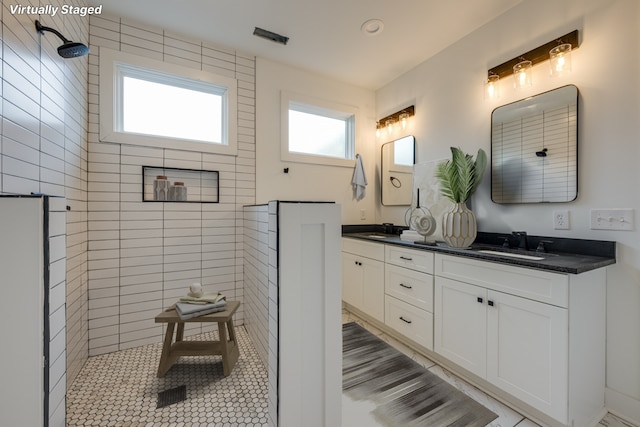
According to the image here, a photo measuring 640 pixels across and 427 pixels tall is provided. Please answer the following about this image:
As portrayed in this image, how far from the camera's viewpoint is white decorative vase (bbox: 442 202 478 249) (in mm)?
1841

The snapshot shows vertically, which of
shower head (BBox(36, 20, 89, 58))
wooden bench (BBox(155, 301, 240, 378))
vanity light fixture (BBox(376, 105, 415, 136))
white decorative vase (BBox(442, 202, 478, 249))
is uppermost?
vanity light fixture (BBox(376, 105, 415, 136))

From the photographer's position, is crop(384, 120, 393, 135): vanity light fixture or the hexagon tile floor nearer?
the hexagon tile floor

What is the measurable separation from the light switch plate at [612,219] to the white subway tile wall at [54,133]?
2.57 meters

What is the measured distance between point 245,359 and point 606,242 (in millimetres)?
2447

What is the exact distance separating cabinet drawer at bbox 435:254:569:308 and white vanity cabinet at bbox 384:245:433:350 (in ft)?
0.49

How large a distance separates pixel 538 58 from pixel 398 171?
1.46 metres

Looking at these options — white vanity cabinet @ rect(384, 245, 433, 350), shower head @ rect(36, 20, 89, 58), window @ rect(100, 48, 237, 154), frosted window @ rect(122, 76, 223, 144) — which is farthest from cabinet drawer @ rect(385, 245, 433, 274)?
shower head @ rect(36, 20, 89, 58)

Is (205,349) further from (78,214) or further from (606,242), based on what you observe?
(606,242)

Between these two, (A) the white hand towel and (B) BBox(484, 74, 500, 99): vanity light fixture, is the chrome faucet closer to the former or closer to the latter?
(B) BBox(484, 74, 500, 99): vanity light fixture

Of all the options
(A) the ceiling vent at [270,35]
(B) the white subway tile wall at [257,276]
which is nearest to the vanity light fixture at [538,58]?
(A) the ceiling vent at [270,35]

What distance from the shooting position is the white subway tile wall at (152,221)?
78.2 inches

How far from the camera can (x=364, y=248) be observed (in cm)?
254

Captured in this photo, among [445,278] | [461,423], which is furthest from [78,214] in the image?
[461,423]

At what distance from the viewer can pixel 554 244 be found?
1666mm
